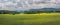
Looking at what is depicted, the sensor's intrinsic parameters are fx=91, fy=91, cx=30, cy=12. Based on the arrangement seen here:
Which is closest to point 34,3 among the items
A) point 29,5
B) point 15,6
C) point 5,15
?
point 29,5

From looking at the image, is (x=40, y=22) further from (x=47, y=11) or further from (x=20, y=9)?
(x=20, y=9)

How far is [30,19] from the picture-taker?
0.85m

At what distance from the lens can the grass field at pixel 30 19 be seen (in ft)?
2.75

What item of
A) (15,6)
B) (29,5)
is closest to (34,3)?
(29,5)

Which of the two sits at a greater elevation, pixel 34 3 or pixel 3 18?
pixel 34 3

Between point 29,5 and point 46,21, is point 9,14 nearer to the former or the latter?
point 29,5

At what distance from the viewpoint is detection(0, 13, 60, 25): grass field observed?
0.84 m

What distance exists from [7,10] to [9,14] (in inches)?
1.6

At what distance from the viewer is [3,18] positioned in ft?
2.83

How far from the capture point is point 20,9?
81 centimetres

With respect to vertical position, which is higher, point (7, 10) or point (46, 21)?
point (7, 10)

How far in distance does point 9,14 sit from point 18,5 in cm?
12

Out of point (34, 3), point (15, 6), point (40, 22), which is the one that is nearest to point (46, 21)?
point (40, 22)

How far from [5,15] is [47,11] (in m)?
0.39
